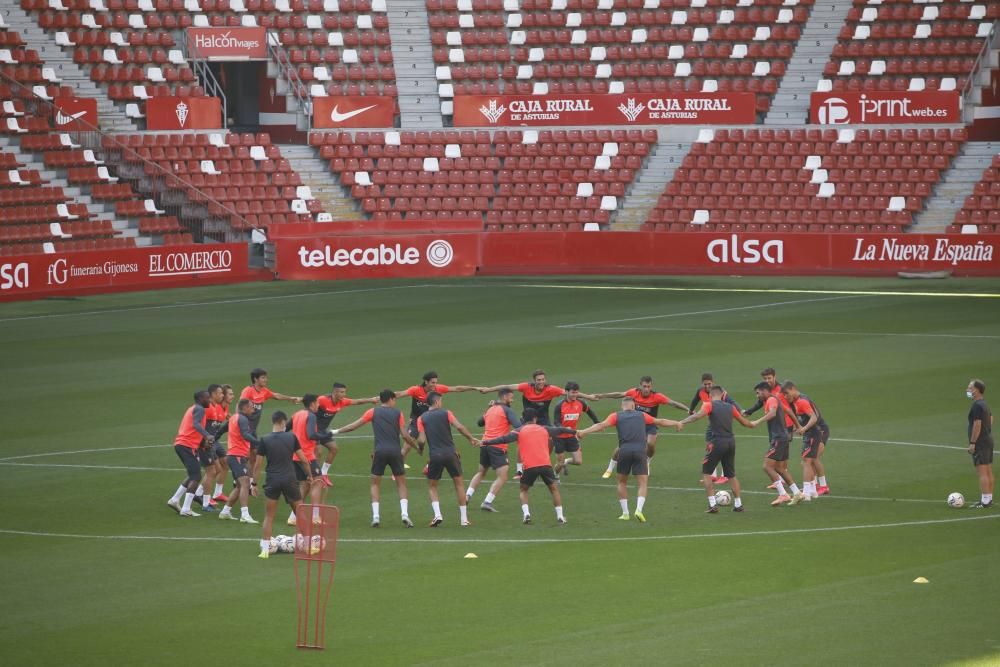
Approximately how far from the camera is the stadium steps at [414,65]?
200ft

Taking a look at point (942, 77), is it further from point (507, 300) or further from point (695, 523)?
point (695, 523)

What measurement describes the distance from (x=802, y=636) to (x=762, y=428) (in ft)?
42.3

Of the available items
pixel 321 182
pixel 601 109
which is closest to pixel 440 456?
pixel 321 182

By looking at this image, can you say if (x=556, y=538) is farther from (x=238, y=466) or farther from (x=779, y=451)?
(x=238, y=466)

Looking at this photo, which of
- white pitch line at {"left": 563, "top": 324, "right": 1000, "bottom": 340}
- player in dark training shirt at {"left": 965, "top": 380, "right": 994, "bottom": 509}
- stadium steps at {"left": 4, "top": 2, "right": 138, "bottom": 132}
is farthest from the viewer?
stadium steps at {"left": 4, "top": 2, "right": 138, "bottom": 132}

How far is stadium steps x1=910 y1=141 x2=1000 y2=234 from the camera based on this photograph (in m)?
53.4

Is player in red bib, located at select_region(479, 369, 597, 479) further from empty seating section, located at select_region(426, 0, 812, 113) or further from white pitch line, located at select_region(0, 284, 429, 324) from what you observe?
empty seating section, located at select_region(426, 0, 812, 113)

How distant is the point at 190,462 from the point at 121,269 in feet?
91.7

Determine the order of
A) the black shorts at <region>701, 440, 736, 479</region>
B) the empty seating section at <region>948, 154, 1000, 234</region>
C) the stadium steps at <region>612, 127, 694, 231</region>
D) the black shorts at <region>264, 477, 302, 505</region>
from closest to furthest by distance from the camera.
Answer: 1. the black shorts at <region>264, 477, 302, 505</region>
2. the black shorts at <region>701, 440, 736, 479</region>
3. the empty seating section at <region>948, 154, 1000, 234</region>
4. the stadium steps at <region>612, 127, 694, 231</region>

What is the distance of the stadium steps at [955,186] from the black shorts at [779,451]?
31398 millimetres

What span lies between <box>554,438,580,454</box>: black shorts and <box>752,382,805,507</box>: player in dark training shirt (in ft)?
10.2

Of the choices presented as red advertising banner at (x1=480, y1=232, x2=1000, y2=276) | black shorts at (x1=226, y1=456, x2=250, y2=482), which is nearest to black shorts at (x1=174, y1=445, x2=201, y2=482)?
black shorts at (x1=226, y1=456, x2=250, y2=482)

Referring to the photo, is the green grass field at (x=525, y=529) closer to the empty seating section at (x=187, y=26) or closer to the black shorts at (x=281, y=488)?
the black shorts at (x=281, y=488)

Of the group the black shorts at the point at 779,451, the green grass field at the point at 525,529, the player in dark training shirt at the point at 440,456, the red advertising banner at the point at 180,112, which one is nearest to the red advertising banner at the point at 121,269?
the green grass field at the point at 525,529
